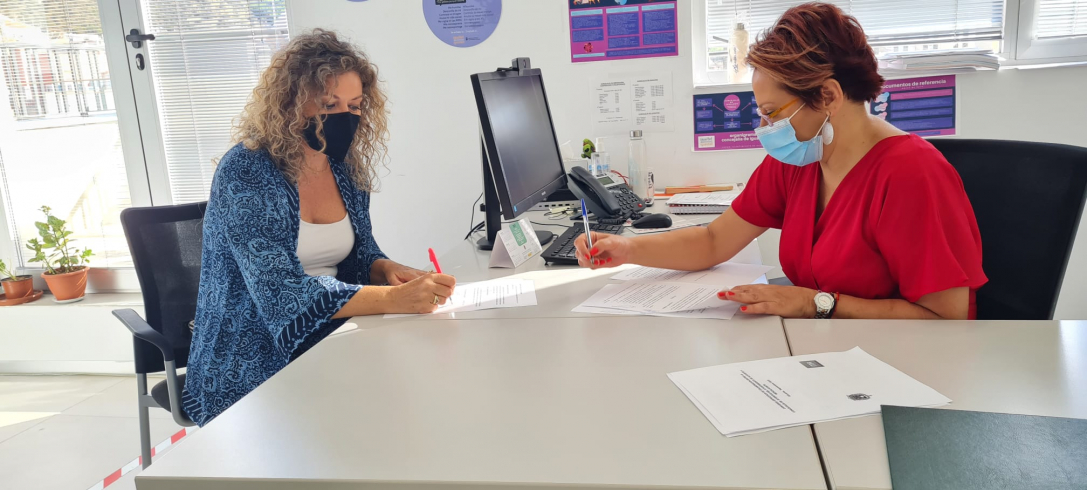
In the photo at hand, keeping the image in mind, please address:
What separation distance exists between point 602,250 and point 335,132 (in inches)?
29.9

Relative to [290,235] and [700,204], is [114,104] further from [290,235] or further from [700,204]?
[700,204]

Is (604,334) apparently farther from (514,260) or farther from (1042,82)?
(1042,82)

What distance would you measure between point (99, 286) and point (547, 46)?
101 inches

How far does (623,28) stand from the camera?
293 centimetres

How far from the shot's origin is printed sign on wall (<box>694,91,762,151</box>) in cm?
293

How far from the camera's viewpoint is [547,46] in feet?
9.84

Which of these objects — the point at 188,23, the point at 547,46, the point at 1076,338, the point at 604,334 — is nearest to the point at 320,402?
the point at 604,334

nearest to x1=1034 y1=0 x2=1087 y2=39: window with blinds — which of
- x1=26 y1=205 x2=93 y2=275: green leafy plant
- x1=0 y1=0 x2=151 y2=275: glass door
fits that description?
x1=0 y1=0 x2=151 y2=275: glass door

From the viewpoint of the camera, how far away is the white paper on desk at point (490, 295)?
1528 millimetres

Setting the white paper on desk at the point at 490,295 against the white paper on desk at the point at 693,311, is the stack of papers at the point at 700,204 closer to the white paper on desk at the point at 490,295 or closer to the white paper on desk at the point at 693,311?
the white paper on desk at the point at 490,295

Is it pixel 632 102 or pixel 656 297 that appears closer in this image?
pixel 656 297

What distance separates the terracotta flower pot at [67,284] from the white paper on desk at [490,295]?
8.96 feet

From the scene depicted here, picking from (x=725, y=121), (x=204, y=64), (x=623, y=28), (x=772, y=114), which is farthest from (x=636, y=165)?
(x=204, y=64)

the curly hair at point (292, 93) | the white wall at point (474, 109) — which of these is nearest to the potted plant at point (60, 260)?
the white wall at point (474, 109)
